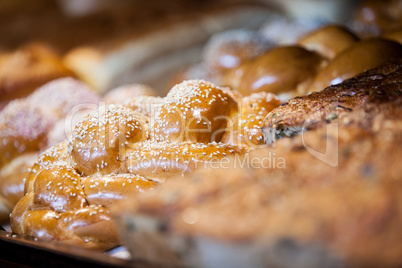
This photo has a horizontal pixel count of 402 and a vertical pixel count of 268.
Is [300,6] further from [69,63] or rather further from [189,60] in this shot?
[69,63]

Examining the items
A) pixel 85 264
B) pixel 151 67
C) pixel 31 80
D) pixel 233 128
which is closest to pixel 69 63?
pixel 31 80

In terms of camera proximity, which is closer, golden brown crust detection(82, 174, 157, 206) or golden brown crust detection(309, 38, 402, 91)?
golden brown crust detection(82, 174, 157, 206)

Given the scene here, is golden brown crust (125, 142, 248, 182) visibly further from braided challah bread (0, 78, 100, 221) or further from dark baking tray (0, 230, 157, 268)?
braided challah bread (0, 78, 100, 221)

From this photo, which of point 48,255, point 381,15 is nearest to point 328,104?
point 48,255

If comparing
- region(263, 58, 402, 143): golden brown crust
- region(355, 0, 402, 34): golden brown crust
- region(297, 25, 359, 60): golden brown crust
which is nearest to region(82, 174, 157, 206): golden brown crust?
region(263, 58, 402, 143): golden brown crust

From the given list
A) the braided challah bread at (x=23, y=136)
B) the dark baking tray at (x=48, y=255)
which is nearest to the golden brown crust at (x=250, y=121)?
the dark baking tray at (x=48, y=255)
